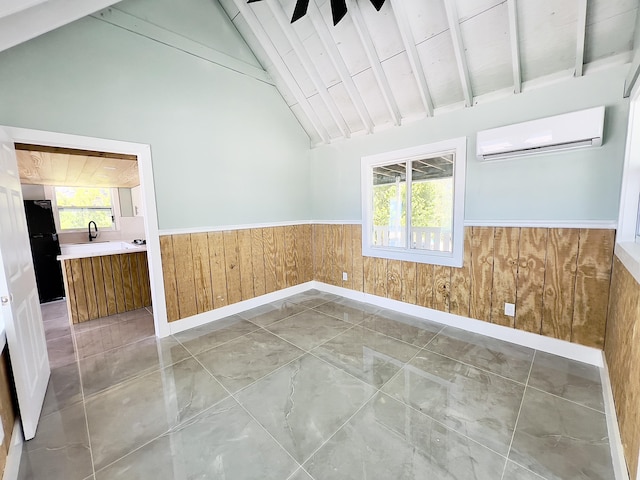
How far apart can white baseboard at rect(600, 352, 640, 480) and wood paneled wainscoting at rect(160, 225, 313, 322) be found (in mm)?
3390

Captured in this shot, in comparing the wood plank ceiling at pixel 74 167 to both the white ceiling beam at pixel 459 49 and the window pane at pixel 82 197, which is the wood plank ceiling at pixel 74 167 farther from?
the white ceiling beam at pixel 459 49

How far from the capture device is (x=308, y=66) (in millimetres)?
3035

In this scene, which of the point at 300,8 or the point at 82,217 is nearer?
the point at 300,8

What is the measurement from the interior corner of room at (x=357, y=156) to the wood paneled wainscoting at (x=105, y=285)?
0.07ft

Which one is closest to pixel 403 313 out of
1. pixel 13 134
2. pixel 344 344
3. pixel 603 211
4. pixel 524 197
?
pixel 344 344

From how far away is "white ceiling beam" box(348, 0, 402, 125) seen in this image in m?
2.36

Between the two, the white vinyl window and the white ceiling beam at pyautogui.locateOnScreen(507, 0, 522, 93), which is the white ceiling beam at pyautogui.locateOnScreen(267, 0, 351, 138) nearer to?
the white vinyl window

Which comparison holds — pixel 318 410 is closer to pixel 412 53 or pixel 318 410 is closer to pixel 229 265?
pixel 229 265

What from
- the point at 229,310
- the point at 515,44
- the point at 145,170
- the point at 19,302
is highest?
the point at 515,44

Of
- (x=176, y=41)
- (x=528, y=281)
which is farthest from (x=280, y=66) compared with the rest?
(x=528, y=281)

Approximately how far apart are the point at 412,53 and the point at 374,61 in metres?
0.38

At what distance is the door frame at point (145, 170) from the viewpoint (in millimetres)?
2053

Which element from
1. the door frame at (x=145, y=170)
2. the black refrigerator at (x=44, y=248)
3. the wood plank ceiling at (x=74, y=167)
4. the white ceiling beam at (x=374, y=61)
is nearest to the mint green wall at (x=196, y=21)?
the door frame at (x=145, y=170)

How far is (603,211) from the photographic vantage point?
6.72 ft
